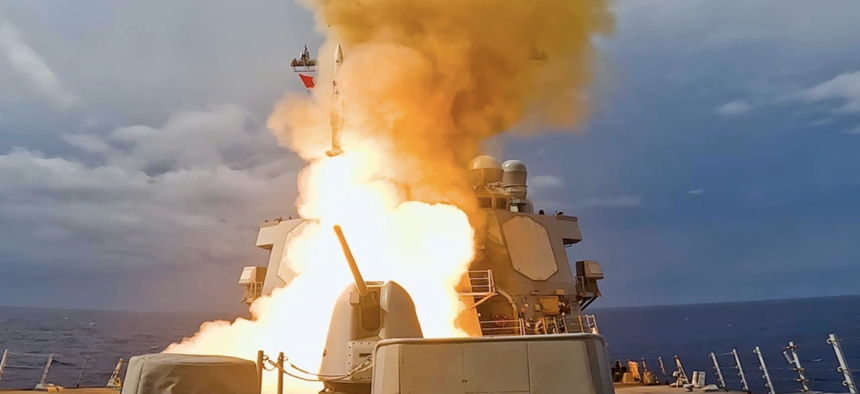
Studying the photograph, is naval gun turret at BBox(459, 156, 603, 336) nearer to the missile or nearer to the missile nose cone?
the missile

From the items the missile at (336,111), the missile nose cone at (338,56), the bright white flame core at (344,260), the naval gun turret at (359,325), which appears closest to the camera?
the naval gun turret at (359,325)

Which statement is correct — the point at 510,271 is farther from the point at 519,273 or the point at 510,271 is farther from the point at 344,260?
the point at 344,260

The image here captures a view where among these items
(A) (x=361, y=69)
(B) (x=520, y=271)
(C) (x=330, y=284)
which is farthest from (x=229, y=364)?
(B) (x=520, y=271)

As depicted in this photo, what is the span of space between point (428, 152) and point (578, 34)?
5.04m

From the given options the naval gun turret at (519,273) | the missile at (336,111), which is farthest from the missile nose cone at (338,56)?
the naval gun turret at (519,273)

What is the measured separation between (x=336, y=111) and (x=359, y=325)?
20.8 feet

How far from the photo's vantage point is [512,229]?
16266 mm

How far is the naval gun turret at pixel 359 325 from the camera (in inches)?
278

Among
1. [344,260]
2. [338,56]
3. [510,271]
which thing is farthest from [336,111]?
[510,271]

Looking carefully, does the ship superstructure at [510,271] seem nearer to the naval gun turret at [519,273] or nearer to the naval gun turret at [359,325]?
the naval gun turret at [519,273]

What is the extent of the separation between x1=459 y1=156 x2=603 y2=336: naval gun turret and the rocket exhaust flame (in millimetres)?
1007

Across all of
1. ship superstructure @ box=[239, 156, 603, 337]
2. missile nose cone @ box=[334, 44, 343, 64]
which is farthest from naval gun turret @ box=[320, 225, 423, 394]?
missile nose cone @ box=[334, 44, 343, 64]

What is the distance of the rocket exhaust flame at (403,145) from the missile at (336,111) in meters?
0.04

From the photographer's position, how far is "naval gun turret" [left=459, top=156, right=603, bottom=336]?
1452 centimetres
